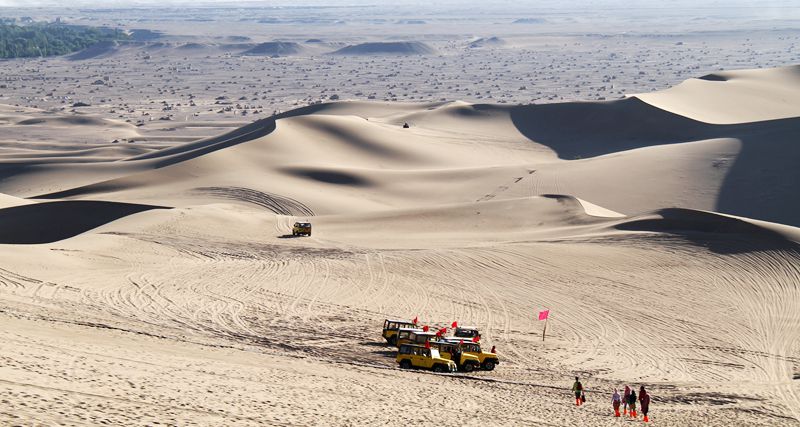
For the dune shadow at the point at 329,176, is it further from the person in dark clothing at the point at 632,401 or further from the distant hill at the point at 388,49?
the distant hill at the point at 388,49

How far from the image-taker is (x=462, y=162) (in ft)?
201

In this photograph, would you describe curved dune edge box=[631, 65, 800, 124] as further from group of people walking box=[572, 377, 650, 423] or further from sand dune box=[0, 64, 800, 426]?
group of people walking box=[572, 377, 650, 423]

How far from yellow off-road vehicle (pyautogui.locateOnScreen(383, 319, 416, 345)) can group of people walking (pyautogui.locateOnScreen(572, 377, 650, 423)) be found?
4930 mm

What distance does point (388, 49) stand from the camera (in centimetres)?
18838

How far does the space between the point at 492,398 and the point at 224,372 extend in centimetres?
488

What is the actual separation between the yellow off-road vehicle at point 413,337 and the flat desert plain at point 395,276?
2.48ft

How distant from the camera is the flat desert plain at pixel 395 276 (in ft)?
57.4

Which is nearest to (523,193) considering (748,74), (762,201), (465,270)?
(762,201)

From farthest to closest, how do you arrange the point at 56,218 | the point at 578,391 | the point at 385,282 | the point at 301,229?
1. the point at 56,218
2. the point at 301,229
3. the point at 385,282
4. the point at 578,391

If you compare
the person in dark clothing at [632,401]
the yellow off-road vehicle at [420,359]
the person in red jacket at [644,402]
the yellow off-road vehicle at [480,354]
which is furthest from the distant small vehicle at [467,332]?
the person in red jacket at [644,402]

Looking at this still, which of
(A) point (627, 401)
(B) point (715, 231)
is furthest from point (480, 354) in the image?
(B) point (715, 231)

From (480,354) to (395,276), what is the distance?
875 centimetres

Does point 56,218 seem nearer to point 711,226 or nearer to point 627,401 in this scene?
point 711,226

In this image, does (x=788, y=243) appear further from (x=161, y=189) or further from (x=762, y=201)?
(x=161, y=189)
